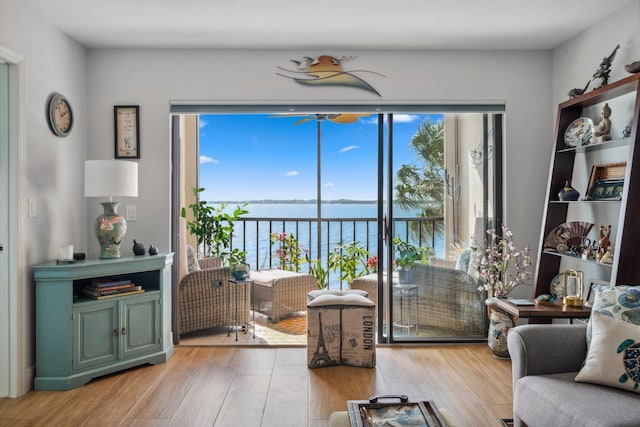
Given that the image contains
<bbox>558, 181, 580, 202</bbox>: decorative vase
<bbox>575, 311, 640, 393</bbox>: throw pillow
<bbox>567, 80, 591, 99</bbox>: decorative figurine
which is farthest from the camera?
<bbox>567, 80, 591, 99</bbox>: decorative figurine

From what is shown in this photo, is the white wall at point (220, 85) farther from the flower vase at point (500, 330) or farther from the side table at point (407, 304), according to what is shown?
the flower vase at point (500, 330)

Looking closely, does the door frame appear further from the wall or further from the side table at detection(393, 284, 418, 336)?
the side table at detection(393, 284, 418, 336)

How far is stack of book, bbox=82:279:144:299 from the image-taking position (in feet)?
10.8

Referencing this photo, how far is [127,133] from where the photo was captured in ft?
12.8

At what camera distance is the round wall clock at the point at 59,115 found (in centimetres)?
334

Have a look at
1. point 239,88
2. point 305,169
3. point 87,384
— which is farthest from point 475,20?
point 305,169

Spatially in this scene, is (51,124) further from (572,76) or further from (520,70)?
(572,76)

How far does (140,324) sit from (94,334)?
33 cm

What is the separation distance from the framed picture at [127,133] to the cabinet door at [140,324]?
1217mm

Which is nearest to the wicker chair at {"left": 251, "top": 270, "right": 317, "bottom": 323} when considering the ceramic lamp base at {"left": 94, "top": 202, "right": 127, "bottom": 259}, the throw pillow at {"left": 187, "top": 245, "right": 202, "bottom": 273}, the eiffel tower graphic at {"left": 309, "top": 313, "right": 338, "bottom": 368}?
the throw pillow at {"left": 187, "top": 245, "right": 202, "bottom": 273}

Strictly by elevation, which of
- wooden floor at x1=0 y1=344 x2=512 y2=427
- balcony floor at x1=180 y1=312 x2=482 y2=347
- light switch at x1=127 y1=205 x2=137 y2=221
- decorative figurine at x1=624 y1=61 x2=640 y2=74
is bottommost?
wooden floor at x1=0 y1=344 x2=512 y2=427

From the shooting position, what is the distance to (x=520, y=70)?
401cm

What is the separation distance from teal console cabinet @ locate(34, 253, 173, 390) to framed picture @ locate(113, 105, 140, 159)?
0.97m

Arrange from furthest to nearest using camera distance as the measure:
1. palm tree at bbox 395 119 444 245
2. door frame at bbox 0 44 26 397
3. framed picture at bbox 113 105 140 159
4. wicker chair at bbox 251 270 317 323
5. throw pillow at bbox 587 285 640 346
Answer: wicker chair at bbox 251 270 317 323, palm tree at bbox 395 119 444 245, framed picture at bbox 113 105 140 159, door frame at bbox 0 44 26 397, throw pillow at bbox 587 285 640 346
